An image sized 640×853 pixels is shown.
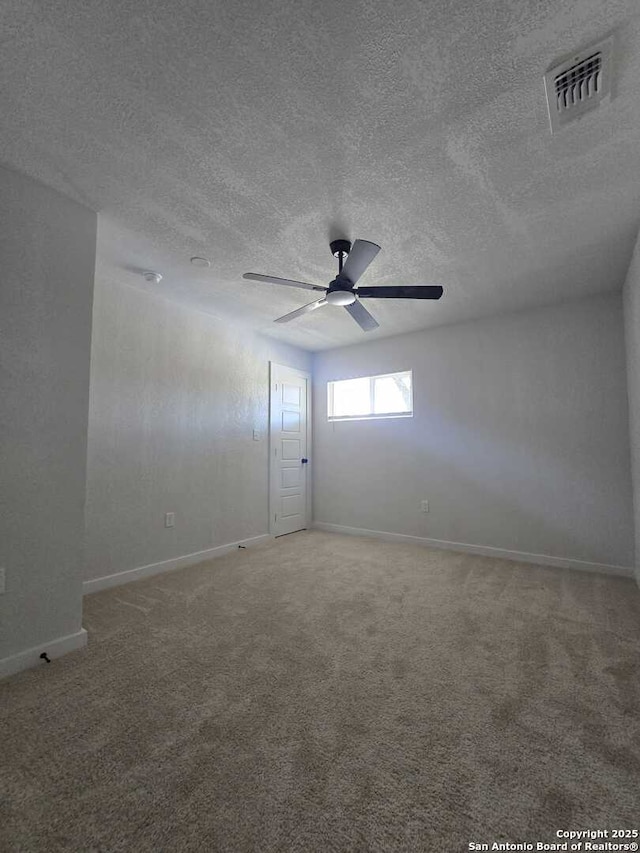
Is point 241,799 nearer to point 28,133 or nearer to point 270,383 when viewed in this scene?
point 28,133

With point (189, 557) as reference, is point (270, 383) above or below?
above

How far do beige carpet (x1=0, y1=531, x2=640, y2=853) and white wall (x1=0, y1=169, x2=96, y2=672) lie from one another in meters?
0.34

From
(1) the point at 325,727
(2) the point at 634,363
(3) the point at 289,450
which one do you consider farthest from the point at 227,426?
(2) the point at 634,363

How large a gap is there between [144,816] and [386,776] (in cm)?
74

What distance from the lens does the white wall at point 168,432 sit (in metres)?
2.96

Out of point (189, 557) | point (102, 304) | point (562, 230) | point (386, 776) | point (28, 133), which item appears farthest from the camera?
point (189, 557)

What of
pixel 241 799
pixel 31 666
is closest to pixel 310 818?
pixel 241 799

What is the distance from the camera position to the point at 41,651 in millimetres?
1866

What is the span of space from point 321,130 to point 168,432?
2671 mm

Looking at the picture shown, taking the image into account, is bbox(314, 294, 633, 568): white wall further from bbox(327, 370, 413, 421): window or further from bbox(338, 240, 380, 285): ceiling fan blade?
bbox(338, 240, 380, 285): ceiling fan blade

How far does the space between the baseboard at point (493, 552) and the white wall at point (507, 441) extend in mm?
49

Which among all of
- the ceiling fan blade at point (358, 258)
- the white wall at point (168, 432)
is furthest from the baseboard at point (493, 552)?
the ceiling fan blade at point (358, 258)

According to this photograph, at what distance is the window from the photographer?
181 inches

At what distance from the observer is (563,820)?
1062 millimetres
